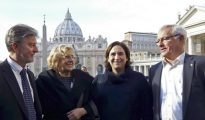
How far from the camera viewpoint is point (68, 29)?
107125mm

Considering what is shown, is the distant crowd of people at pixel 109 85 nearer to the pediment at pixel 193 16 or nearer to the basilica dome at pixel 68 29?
the pediment at pixel 193 16

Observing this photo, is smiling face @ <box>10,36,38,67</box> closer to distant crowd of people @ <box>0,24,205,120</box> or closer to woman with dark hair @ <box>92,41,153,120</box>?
distant crowd of people @ <box>0,24,205,120</box>

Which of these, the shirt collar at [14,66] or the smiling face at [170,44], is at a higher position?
the smiling face at [170,44]

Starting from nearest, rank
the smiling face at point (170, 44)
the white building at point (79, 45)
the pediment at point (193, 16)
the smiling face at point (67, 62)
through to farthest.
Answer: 1. the smiling face at point (170, 44)
2. the smiling face at point (67, 62)
3. the pediment at point (193, 16)
4. the white building at point (79, 45)

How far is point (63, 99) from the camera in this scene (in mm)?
3908

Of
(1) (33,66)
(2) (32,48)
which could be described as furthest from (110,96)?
(1) (33,66)

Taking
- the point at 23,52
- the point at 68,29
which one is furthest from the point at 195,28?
the point at 68,29

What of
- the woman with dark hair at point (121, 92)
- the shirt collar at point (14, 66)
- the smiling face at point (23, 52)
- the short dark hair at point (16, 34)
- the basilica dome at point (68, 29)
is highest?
the basilica dome at point (68, 29)

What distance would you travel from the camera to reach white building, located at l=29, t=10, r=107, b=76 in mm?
93688

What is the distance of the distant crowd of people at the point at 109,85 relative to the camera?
11.3 ft

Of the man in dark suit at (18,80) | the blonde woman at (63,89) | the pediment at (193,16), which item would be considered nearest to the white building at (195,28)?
the pediment at (193,16)

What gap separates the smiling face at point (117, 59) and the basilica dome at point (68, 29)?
101992 mm

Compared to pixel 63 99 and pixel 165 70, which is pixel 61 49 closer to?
pixel 63 99

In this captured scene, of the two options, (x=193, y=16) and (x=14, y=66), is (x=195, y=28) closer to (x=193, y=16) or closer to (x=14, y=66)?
(x=193, y=16)
